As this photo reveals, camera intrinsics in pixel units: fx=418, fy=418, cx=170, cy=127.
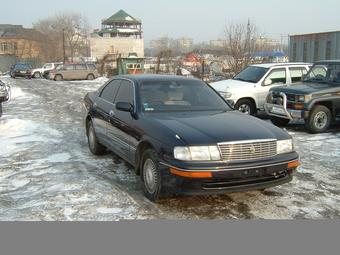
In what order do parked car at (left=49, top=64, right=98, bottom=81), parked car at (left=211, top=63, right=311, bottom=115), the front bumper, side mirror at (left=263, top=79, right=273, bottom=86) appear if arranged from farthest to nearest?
parked car at (left=49, top=64, right=98, bottom=81) < side mirror at (left=263, top=79, right=273, bottom=86) < parked car at (left=211, top=63, right=311, bottom=115) < the front bumper

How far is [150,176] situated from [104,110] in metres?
2.14

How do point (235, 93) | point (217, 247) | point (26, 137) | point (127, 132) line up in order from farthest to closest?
point (235, 93) → point (26, 137) → point (127, 132) → point (217, 247)

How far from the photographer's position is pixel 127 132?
575 cm

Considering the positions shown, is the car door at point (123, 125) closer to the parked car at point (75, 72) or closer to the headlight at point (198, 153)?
the headlight at point (198, 153)

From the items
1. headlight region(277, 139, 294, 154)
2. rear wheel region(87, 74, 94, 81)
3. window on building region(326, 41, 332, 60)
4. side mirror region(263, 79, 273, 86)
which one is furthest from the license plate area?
window on building region(326, 41, 332, 60)

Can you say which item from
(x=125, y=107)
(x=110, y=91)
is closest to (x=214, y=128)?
(x=125, y=107)

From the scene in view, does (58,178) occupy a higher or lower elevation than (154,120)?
lower

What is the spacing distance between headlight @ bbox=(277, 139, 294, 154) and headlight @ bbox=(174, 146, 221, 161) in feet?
2.79

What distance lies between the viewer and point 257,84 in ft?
39.2

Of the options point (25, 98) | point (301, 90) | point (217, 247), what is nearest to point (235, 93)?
point (301, 90)

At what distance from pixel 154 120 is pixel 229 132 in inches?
39.3

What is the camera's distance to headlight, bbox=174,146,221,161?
14.9 feet

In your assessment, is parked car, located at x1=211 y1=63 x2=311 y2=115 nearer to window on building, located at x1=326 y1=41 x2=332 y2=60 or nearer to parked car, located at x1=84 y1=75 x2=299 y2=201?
parked car, located at x1=84 y1=75 x2=299 y2=201

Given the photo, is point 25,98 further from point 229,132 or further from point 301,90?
point 229,132
